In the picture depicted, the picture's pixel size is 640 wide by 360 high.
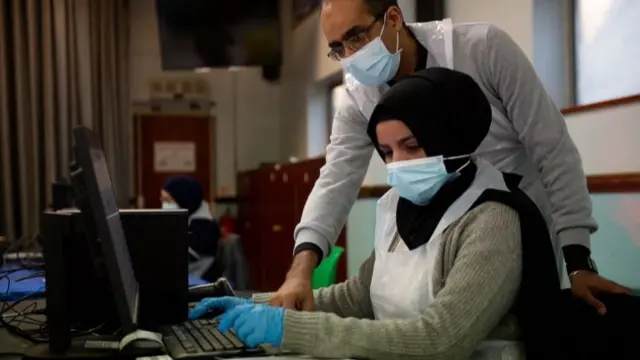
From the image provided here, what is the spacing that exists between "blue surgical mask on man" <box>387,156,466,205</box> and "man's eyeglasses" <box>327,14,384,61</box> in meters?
0.44

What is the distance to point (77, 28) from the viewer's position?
566 cm

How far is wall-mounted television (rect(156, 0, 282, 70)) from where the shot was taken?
534 cm

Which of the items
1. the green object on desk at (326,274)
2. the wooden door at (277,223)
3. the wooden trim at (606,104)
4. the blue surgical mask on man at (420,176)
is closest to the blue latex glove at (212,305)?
the blue surgical mask on man at (420,176)

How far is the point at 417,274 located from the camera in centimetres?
114

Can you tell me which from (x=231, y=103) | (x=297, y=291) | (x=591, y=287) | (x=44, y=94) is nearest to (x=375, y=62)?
(x=297, y=291)

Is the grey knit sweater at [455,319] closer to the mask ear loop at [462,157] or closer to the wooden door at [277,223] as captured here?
the mask ear loop at [462,157]

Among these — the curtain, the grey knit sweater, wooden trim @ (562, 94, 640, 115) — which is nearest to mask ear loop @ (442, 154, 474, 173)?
the grey knit sweater

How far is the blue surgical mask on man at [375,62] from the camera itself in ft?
4.95

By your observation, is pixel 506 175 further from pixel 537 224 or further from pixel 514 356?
pixel 514 356

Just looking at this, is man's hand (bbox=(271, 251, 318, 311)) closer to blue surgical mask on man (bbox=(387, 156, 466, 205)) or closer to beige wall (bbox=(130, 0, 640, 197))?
blue surgical mask on man (bbox=(387, 156, 466, 205))

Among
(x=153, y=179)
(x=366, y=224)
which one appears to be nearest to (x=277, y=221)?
(x=366, y=224)

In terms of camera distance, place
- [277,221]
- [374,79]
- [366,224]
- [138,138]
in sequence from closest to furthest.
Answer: [374,79], [366,224], [277,221], [138,138]

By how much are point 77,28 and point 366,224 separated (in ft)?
10.9

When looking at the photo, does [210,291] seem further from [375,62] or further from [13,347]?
[375,62]
